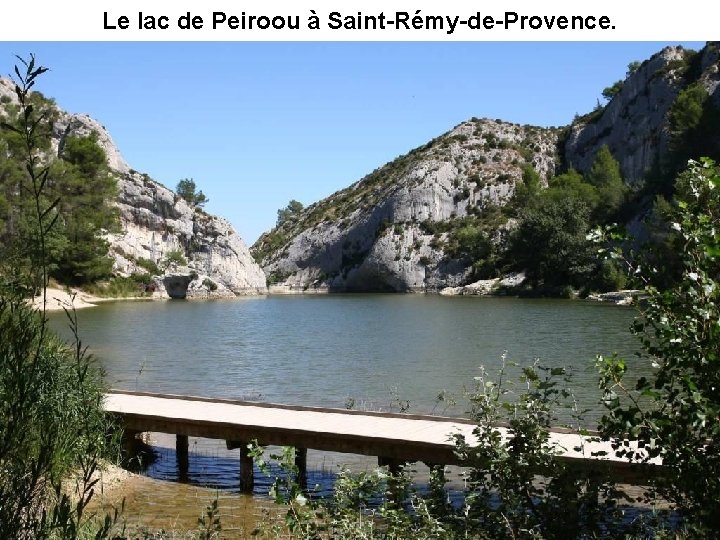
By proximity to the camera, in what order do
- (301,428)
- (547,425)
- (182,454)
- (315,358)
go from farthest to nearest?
1. (315,358)
2. (182,454)
3. (301,428)
4. (547,425)

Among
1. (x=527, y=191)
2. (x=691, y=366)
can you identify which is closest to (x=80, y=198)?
(x=527, y=191)

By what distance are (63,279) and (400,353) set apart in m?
46.7

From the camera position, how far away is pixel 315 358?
30.4 meters

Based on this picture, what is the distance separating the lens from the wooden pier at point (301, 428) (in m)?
11.5

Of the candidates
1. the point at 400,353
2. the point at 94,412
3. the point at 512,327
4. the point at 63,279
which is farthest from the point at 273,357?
the point at 63,279

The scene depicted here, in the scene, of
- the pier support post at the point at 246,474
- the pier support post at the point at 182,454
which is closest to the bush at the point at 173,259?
the pier support post at the point at 182,454

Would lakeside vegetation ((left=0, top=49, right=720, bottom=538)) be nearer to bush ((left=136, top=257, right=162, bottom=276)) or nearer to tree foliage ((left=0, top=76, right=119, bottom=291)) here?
tree foliage ((left=0, top=76, right=119, bottom=291))

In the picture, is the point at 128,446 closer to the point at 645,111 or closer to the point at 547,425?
the point at 547,425

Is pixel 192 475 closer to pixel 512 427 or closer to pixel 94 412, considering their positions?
pixel 94 412

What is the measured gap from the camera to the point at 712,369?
476 cm

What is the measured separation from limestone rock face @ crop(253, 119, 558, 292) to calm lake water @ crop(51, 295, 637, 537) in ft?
141

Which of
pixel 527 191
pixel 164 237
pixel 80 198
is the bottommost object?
pixel 164 237

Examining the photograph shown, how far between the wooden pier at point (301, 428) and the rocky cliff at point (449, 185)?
78684mm

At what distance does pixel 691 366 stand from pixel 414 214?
100 meters
